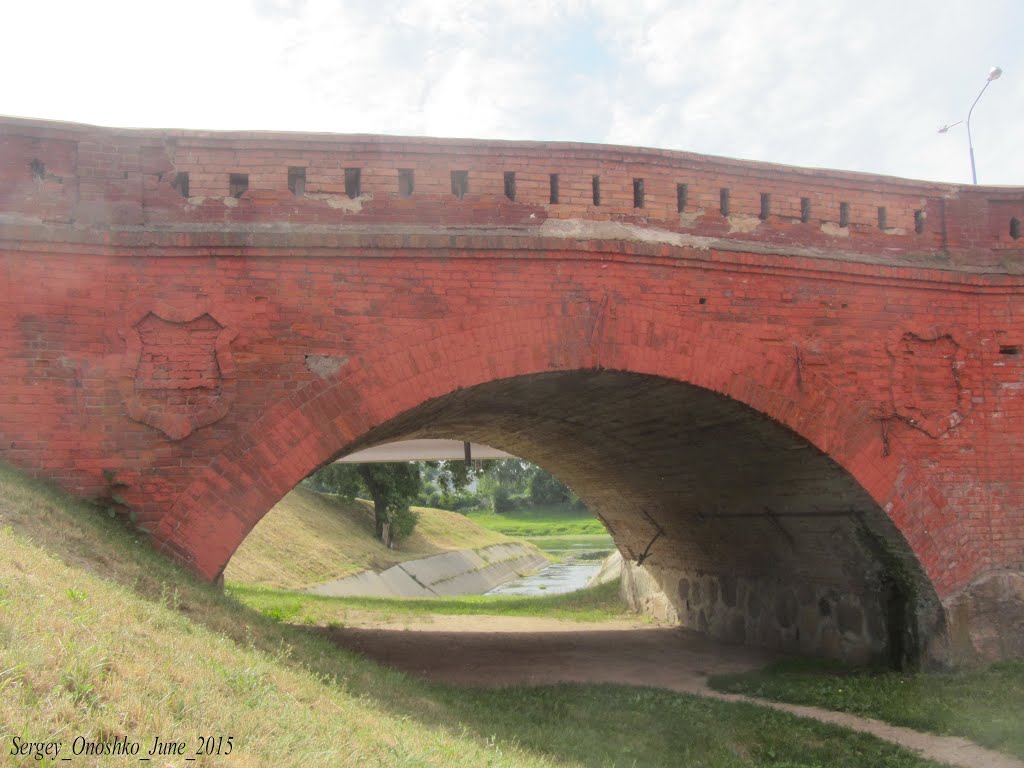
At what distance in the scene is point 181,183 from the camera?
21.4 feet

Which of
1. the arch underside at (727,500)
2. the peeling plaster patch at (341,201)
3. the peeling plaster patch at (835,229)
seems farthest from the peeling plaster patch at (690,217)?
the peeling plaster patch at (341,201)

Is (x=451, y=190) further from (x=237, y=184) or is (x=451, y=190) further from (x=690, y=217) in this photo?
(x=690, y=217)

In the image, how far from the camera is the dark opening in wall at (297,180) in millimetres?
6637

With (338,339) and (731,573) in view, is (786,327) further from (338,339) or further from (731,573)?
(731,573)

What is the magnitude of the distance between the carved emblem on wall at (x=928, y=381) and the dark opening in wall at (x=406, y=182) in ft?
13.5

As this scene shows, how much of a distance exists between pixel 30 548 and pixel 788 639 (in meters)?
7.47

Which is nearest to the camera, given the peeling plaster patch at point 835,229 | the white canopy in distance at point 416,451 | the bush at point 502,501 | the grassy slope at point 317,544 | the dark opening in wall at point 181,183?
the dark opening in wall at point 181,183

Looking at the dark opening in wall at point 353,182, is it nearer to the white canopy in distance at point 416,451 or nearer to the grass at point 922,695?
the grass at point 922,695

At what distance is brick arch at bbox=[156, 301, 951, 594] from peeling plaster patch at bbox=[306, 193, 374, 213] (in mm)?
1113

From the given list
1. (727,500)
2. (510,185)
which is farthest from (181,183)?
(727,500)

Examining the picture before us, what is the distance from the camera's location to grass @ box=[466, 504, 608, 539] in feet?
190

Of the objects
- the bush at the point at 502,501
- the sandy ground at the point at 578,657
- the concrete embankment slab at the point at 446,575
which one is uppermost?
the bush at the point at 502,501

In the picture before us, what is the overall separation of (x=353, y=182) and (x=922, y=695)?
5.77 m

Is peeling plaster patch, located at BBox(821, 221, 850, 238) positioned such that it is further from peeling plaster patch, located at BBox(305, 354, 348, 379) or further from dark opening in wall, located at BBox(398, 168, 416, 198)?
peeling plaster patch, located at BBox(305, 354, 348, 379)
